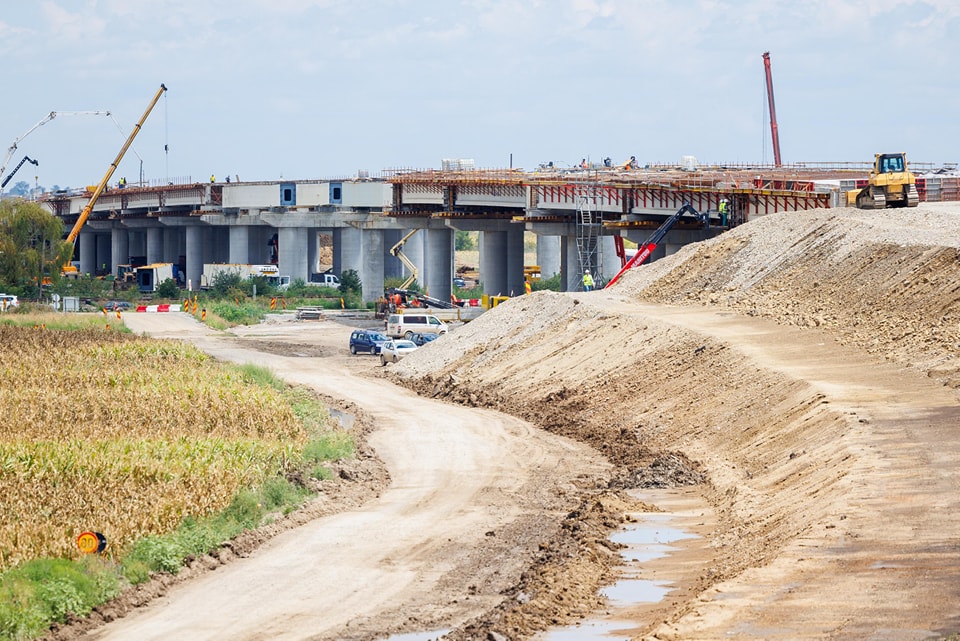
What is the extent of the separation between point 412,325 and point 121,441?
133ft

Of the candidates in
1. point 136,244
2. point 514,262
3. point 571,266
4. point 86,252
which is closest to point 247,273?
point 514,262

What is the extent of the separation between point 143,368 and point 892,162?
3121 cm

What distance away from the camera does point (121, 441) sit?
115 feet

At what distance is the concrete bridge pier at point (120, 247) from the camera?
165625 millimetres

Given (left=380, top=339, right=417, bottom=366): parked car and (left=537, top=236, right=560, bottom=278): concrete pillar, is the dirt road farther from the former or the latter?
(left=537, top=236, right=560, bottom=278): concrete pillar

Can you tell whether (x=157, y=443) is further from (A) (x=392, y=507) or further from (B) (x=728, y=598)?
(B) (x=728, y=598)

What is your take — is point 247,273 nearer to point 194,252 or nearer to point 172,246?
point 194,252

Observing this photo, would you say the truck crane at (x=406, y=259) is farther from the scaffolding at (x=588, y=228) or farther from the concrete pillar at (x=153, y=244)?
the concrete pillar at (x=153, y=244)

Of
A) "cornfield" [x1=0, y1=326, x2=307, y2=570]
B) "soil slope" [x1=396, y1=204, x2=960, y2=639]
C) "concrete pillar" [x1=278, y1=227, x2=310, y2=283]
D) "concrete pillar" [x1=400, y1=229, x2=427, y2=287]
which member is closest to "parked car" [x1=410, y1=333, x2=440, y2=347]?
"soil slope" [x1=396, y1=204, x2=960, y2=639]

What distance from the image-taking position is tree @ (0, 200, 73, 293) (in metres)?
106

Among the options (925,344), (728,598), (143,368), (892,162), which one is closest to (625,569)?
(728,598)

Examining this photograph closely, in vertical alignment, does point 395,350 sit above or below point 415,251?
below

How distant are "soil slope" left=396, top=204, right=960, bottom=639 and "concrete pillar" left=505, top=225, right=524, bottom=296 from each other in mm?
35499

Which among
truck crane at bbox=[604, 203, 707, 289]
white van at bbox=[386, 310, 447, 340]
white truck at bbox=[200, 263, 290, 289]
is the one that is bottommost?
white van at bbox=[386, 310, 447, 340]
